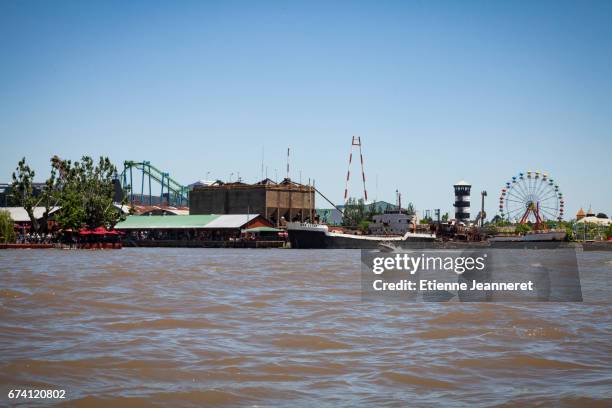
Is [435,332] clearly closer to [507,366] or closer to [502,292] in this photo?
[507,366]

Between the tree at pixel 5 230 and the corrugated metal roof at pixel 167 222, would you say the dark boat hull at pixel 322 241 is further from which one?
the tree at pixel 5 230

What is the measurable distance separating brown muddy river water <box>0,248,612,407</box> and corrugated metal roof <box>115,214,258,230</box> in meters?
84.7

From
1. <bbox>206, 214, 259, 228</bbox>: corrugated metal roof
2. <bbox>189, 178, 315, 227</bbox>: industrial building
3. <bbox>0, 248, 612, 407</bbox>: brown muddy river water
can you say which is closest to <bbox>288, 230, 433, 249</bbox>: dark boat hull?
<bbox>206, 214, 259, 228</bbox>: corrugated metal roof

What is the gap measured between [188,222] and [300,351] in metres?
97.8

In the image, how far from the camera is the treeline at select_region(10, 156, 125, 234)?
77.5 metres

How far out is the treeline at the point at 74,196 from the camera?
7750cm

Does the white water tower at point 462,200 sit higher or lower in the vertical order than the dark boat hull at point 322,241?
higher

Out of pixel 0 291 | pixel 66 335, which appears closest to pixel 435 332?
pixel 66 335

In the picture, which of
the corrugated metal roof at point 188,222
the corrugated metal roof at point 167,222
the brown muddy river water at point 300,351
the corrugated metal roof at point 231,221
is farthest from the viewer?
the corrugated metal roof at point 167,222

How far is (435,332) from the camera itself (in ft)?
40.3

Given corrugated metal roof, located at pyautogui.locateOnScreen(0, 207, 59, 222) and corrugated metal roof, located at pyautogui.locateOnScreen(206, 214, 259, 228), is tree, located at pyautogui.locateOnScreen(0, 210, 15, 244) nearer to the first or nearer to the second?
corrugated metal roof, located at pyautogui.locateOnScreen(0, 207, 59, 222)

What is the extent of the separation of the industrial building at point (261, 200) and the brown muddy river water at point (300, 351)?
9735 cm

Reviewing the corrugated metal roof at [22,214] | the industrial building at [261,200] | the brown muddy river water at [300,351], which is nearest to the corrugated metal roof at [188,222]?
the industrial building at [261,200]

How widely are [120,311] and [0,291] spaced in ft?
19.1
